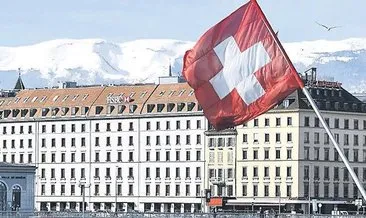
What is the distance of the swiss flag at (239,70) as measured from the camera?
31.7 meters

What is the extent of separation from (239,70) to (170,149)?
427ft

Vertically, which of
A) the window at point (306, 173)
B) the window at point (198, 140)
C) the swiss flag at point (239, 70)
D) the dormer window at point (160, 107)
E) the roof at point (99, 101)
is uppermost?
the roof at point (99, 101)

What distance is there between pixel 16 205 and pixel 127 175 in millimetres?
68053

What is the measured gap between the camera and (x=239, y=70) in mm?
32219

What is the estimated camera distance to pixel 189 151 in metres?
161

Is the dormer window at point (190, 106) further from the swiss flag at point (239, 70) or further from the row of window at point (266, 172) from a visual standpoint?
the swiss flag at point (239, 70)

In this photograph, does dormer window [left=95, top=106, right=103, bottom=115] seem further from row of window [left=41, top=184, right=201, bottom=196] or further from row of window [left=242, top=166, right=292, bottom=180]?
row of window [left=242, top=166, right=292, bottom=180]

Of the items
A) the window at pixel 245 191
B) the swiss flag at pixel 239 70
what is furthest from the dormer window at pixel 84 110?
the swiss flag at pixel 239 70

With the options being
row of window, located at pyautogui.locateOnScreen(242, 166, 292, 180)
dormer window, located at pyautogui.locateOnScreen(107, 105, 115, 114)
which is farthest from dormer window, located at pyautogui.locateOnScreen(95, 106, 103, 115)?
row of window, located at pyautogui.locateOnScreen(242, 166, 292, 180)

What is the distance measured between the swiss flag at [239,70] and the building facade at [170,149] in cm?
11535

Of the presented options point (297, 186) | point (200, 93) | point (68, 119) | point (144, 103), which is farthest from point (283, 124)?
point (200, 93)

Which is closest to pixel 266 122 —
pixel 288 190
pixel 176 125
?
pixel 288 190

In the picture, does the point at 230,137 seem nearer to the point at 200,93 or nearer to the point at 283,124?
the point at 283,124

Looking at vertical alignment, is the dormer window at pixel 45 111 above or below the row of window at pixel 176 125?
above
